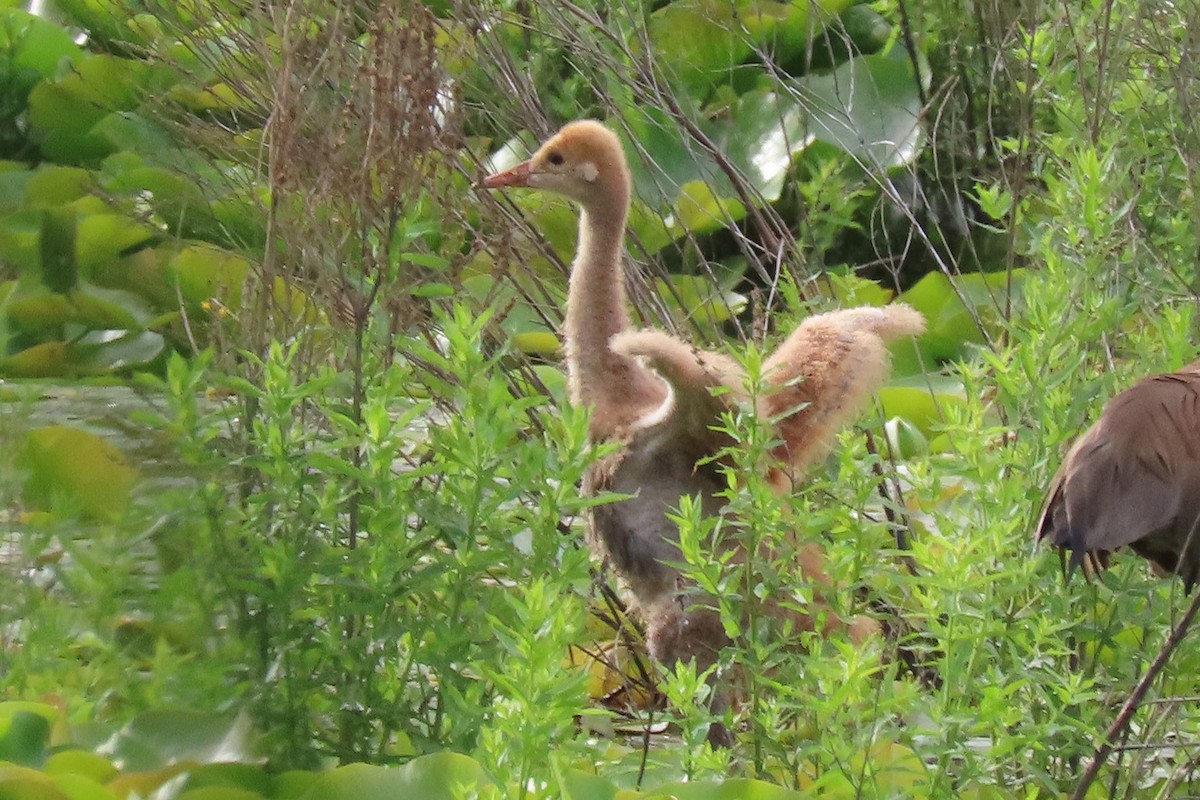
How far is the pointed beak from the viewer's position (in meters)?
3.48

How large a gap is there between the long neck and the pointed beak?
0.62ft

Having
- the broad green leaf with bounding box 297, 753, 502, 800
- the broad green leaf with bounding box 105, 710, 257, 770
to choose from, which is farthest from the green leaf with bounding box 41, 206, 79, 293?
the broad green leaf with bounding box 297, 753, 502, 800

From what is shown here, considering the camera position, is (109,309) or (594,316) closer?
(594,316)

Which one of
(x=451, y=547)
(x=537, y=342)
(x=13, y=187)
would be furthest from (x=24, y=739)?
(x=13, y=187)

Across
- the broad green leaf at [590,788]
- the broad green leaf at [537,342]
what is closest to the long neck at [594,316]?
the broad green leaf at [537,342]

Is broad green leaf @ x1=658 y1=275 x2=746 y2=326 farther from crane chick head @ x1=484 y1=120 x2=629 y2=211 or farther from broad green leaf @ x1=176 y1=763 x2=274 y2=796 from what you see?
broad green leaf @ x1=176 y1=763 x2=274 y2=796

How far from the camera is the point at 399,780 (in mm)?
1942

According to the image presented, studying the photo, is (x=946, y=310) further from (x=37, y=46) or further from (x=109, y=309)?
(x=37, y=46)

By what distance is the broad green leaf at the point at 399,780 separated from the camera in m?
1.93

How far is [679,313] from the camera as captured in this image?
417 centimetres

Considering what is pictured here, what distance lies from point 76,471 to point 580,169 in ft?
4.26

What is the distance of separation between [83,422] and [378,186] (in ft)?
5.69

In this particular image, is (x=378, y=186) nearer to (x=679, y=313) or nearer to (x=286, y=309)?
(x=286, y=309)

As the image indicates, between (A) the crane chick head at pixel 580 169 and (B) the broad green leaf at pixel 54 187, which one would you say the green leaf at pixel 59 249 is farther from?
(A) the crane chick head at pixel 580 169
